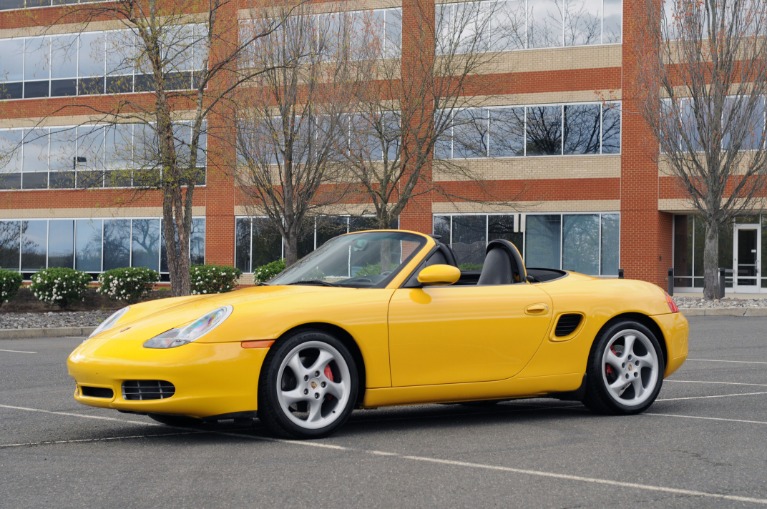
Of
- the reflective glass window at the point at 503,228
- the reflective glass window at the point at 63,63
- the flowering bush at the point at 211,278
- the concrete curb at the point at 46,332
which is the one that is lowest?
the concrete curb at the point at 46,332

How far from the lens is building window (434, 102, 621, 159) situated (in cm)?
3275

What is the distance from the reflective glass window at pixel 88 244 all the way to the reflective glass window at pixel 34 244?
4.60ft

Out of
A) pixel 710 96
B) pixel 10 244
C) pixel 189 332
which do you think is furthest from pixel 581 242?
pixel 189 332

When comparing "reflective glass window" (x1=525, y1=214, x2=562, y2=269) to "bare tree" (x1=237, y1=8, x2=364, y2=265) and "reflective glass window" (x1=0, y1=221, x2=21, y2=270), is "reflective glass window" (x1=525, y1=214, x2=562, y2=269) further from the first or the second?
"reflective glass window" (x1=0, y1=221, x2=21, y2=270)

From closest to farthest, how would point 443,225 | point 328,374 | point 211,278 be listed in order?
1. point 328,374
2. point 211,278
3. point 443,225

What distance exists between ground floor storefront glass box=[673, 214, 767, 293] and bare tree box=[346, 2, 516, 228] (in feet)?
31.7

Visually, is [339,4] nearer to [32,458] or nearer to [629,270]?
[629,270]

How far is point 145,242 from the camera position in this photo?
38.0 metres

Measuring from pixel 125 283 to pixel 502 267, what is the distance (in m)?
20.9

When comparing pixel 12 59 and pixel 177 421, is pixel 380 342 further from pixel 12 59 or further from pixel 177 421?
pixel 12 59

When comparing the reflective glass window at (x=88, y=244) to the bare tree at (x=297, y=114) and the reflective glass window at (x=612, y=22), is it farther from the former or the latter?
the reflective glass window at (x=612, y=22)

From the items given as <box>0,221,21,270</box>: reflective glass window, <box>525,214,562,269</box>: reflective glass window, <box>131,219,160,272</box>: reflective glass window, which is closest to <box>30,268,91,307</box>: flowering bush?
<box>131,219,160,272</box>: reflective glass window

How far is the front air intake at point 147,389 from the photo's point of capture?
6133 millimetres

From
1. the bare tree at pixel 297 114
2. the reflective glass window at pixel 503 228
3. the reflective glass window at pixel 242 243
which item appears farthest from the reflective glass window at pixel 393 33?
the reflective glass window at pixel 242 243
